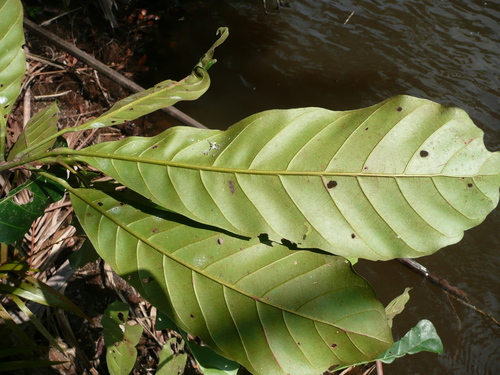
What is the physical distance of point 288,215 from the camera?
71cm

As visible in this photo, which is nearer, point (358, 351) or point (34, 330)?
point (358, 351)

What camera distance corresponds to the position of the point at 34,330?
4.62 feet

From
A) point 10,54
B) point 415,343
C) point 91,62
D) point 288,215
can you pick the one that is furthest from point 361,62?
point 288,215

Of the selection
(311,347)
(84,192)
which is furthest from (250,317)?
(84,192)

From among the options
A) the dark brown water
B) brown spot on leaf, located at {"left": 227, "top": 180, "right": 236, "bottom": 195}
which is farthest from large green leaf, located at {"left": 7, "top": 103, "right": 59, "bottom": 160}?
the dark brown water

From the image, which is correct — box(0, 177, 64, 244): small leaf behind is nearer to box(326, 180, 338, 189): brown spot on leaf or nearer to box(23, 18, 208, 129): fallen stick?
box(326, 180, 338, 189): brown spot on leaf

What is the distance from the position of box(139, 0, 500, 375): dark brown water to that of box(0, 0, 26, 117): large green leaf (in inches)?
58.4

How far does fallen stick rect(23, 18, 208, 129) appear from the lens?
2111 millimetres

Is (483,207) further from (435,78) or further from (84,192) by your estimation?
(435,78)

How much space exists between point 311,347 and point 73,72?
2.11 meters

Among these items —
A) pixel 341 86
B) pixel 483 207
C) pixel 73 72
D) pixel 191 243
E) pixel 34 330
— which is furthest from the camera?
pixel 341 86

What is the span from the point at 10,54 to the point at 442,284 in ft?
5.98

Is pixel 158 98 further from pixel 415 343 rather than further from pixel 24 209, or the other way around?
pixel 415 343

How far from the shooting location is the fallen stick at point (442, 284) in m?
1.87
